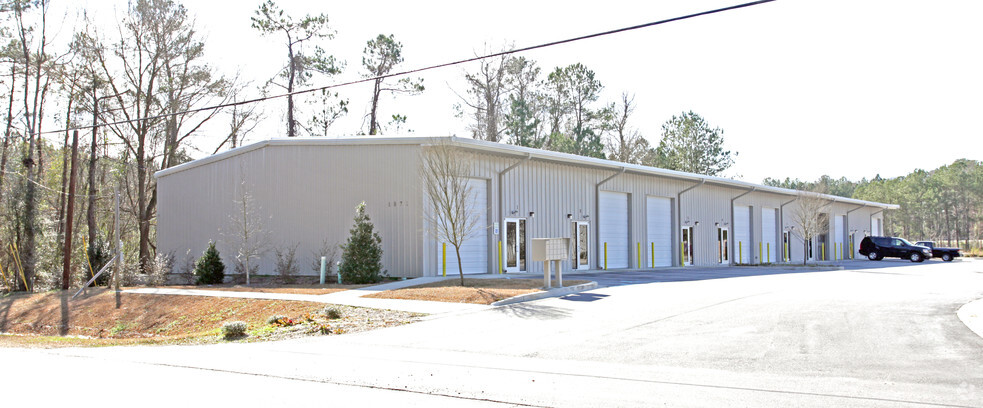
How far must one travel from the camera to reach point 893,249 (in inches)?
1754

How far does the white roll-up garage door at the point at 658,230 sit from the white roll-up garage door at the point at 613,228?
155 cm

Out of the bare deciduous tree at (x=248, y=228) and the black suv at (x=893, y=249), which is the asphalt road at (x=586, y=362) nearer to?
the bare deciduous tree at (x=248, y=228)

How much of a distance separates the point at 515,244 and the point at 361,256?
6.02 m

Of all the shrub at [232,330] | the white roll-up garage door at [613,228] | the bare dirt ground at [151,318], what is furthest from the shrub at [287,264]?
the white roll-up garage door at [613,228]

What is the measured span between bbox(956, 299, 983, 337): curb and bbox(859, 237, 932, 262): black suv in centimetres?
3184

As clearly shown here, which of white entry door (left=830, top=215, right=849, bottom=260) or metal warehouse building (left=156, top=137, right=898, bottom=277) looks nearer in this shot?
metal warehouse building (left=156, top=137, right=898, bottom=277)

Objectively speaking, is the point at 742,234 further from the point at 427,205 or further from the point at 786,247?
the point at 427,205

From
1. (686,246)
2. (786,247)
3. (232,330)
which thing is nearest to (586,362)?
(232,330)

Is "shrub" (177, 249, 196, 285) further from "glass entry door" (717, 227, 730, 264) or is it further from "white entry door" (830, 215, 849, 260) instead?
"white entry door" (830, 215, 849, 260)

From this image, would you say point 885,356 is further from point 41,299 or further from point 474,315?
point 41,299

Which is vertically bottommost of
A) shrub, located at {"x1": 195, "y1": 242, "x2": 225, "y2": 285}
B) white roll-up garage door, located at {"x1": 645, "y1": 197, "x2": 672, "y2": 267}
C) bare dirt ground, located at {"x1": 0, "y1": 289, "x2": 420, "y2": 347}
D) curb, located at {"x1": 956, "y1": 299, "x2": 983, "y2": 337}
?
bare dirt ground, located at {"x1": 0, "y1": 289, "x2": 420, "y2": 347}

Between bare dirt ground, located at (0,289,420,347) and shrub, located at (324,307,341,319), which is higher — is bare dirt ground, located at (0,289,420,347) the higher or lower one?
the lower one

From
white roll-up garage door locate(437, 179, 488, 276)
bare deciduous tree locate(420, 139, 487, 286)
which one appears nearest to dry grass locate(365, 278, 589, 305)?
bare deciduous tree locate(420, 139, 487, 286)

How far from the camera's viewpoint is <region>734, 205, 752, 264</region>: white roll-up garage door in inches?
1545
